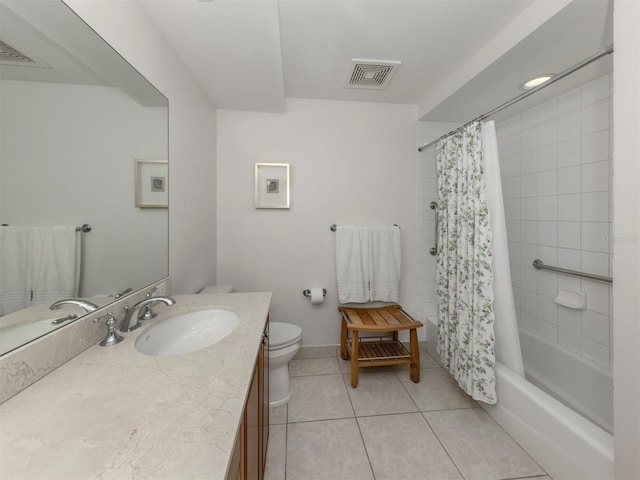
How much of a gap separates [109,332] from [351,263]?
1.63 metres

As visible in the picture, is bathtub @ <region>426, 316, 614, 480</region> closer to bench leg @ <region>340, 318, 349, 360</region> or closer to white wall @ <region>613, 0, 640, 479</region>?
white wall @ <region>613, 0, 640, 479</region>

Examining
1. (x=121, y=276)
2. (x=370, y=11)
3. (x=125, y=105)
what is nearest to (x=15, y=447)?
(x=121, y=276)

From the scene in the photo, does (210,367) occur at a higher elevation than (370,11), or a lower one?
lower

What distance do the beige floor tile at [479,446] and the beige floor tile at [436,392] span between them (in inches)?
2.2

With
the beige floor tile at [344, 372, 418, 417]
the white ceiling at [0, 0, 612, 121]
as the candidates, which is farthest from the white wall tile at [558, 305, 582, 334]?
the white ceiling at [0, 0, 612, 121]

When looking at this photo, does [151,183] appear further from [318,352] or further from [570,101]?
[570,101]

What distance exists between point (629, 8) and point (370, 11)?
986 millimetres

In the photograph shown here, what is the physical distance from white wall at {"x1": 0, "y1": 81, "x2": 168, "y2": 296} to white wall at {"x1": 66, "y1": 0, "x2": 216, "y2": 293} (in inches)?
7.4

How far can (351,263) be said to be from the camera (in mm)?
2150

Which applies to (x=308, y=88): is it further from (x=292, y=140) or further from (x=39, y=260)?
(x=39, y=260)

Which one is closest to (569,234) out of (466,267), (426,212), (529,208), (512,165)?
(529,208)

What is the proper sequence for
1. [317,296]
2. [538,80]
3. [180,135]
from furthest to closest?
[317,296]
[538,80]
[180,135]

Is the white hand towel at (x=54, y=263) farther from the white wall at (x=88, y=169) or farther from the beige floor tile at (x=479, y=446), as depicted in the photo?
the beige floor tile at (x=479, y=446)

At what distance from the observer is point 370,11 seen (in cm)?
129
